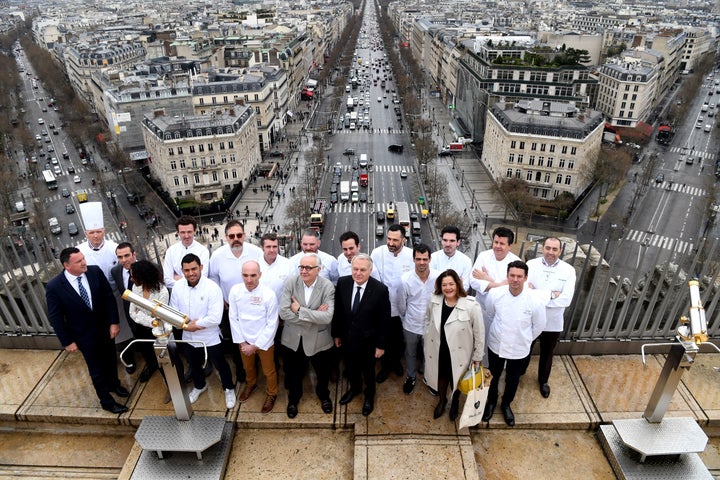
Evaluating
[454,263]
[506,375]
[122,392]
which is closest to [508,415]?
[506,375]

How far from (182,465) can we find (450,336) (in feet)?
13.3

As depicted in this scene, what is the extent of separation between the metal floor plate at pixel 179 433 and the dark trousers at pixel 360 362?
2037 millimetres

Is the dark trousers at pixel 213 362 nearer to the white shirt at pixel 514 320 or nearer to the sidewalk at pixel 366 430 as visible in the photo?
the sidewalk at pixel 366 430

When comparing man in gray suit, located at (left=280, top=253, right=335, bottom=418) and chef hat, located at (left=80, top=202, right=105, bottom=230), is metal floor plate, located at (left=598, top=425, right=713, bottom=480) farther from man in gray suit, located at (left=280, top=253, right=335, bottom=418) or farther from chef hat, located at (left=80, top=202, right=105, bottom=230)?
chef hat, located at (left=80, top=202, right=105, bottom=230)

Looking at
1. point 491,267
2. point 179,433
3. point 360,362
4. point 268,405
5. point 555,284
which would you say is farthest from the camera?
point 491,267

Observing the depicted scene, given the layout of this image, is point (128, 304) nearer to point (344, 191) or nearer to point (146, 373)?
point (146, 373)

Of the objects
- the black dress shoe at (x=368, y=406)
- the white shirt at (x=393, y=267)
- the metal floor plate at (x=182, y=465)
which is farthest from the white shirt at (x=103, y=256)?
the black dress shoe at (x=368, y=406)

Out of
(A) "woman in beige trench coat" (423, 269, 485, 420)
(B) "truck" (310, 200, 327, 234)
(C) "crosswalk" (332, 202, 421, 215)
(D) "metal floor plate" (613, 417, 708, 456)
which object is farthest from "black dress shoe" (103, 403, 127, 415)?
(C) "crosswalk" (332, 202, 421, 215)

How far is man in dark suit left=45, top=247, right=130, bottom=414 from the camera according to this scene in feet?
25.0

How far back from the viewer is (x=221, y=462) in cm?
686

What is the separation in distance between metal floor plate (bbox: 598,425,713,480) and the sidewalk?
25cm

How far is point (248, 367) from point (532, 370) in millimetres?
4815

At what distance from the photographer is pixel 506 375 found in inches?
306

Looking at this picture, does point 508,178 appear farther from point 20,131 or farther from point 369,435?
point 20,131
